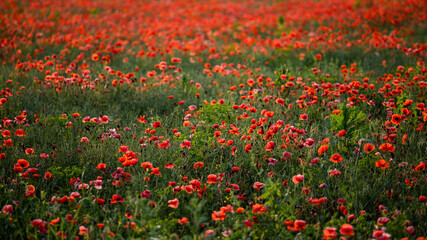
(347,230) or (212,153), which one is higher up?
(212,153)

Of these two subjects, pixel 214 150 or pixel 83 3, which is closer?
pixel 214 150

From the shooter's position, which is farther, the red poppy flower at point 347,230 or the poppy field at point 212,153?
the poppy field at point 212,153

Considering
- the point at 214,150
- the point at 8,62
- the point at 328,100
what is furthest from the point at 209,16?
the point at 214,150

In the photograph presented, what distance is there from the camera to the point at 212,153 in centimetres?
311

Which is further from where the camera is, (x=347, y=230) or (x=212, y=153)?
(x=212, y=153)

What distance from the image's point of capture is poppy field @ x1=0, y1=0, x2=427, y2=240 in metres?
2.30

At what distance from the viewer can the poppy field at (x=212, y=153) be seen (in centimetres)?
230

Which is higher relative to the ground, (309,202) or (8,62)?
(8,62)

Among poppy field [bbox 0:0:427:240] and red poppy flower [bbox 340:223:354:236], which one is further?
poppy field [bbox 0:0:427:240]

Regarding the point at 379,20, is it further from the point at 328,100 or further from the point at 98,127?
the point at 98,127

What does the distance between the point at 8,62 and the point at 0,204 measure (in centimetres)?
443

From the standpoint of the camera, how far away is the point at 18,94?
4371 mm

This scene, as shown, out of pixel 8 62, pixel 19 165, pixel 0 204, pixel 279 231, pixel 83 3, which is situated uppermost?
pixel 83 3

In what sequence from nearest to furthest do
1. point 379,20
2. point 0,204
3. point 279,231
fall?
point 279,231 < point 0,204 < point 379,20
